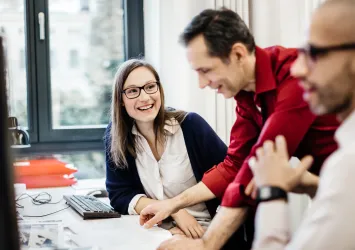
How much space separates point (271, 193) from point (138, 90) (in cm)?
131

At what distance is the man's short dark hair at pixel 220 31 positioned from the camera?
1.79 meters

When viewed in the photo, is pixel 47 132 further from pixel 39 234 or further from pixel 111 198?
pixel 39 234

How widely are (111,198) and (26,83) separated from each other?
125cm

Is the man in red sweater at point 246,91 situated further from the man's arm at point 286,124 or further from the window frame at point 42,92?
the window frame at point 42,92

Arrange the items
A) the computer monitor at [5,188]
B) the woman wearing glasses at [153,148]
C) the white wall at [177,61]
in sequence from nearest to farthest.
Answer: the computer monitor at [5,188] → the woman wearing glasses at [153,148] → the white wall at [177,61]

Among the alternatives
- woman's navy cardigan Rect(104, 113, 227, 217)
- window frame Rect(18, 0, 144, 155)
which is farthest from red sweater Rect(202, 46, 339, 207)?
window frame Rect(18, 0, 144, 155)

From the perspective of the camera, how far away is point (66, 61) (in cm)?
344

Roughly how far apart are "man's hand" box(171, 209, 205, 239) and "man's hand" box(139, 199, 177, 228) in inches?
2.8

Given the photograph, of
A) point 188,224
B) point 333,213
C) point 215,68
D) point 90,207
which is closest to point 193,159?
point 188,224

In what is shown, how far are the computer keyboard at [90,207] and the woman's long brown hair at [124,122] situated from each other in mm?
198

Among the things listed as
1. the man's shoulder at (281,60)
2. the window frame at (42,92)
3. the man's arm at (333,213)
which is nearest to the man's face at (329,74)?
the man's arm at (333,213)

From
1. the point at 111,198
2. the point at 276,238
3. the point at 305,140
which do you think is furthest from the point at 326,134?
the point at 111,198

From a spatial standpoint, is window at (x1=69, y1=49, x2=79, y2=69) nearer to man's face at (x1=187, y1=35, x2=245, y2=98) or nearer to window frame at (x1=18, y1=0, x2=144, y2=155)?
window frame at (x1=18, y1=0, x2=144, y2=155)

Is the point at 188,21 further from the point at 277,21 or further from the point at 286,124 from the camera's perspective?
the point at 286,124
